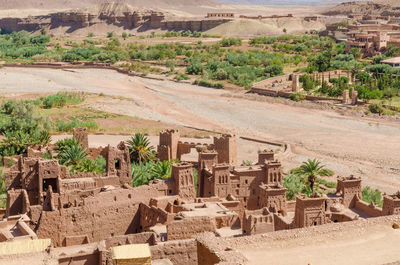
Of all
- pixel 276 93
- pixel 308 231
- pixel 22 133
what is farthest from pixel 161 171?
pixel 276 93

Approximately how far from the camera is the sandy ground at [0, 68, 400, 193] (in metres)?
44.4

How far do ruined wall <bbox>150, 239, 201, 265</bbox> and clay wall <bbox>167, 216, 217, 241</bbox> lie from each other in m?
1.78

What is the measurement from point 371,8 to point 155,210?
158m

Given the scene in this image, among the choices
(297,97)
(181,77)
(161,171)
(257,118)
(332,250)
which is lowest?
(257,118)

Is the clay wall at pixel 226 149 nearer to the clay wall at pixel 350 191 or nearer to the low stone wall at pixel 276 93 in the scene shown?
the clay wall at pixel 350 191

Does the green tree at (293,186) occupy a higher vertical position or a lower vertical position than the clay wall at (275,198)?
lower

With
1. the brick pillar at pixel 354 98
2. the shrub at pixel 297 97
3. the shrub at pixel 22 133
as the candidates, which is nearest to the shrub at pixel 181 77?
the shrub at pixel 297 97

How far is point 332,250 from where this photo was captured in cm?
1872

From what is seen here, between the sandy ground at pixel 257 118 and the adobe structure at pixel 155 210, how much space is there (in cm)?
1282

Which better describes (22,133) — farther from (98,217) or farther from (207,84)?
(207,84)

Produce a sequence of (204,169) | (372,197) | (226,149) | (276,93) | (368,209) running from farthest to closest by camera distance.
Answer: (276,93), (226,149), (372,197), (204,169), (368,209)

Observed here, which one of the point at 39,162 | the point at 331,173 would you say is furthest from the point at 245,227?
the point at 331,173

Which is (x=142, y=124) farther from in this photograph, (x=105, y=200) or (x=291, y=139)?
(x=105, y=200)

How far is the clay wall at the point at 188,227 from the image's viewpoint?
20328mm
